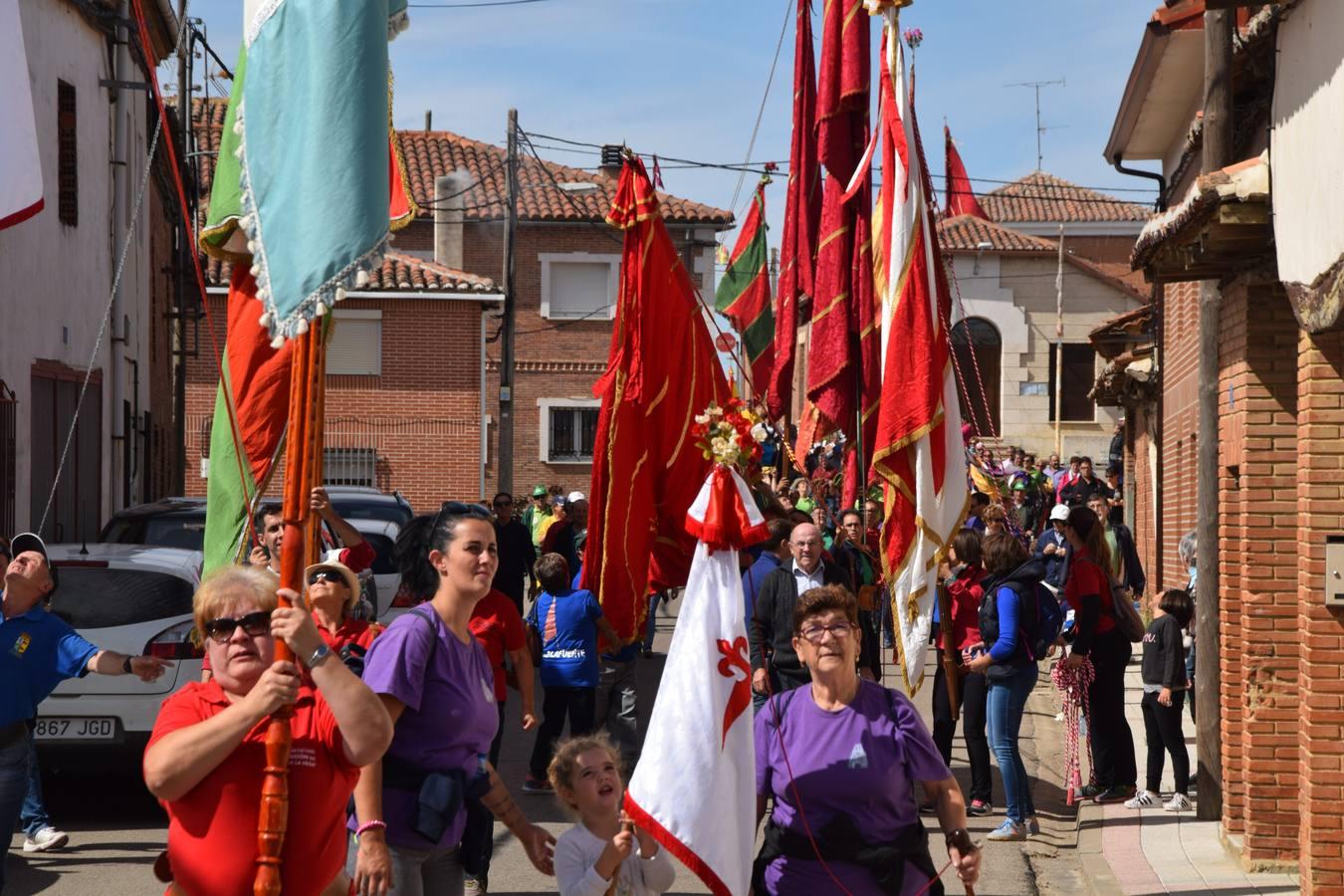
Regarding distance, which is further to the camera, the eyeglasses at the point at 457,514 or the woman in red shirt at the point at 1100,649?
the woman in red shirt at the point at 1100,649

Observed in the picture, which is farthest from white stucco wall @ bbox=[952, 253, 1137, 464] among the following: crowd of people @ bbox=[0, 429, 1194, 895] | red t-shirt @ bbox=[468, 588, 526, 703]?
red t-shirt @ bbox=[468, 588, 526, 703]

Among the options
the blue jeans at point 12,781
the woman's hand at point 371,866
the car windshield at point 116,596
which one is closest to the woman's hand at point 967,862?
the woman's hand at point 371,866

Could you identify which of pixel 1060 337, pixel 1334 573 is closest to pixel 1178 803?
pixel 1334 573

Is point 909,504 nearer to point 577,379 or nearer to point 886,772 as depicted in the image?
point 886,772

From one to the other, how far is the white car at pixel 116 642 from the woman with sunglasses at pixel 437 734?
507 cm

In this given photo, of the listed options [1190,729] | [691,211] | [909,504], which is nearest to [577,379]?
[691,211]

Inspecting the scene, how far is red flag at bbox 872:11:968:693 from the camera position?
358 inches

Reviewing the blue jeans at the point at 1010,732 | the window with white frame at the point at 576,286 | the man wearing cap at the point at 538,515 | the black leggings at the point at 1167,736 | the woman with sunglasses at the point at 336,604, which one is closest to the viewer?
A: the woman with sunglasses at the point at 336,604

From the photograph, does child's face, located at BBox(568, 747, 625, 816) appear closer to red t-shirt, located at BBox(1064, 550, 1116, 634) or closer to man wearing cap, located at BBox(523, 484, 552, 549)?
red t-shirt, located at BBox(1064, 550, 1116, 634)

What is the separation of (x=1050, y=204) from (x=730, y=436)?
56.0 m

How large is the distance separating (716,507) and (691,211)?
38.2 metres

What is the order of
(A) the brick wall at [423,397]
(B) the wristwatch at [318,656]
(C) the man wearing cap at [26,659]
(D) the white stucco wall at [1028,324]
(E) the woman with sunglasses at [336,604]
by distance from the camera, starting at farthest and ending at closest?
(D) the white stucco wall at [1028,324] < (A) the brick wall at [423,397] < (C) the man wearing cap at [26,659] < (E) the woman with sunglasses at [336,604] < (B) the wristwatch at [318,656]

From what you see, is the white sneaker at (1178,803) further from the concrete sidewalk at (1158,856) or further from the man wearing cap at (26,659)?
the man wearing cap at (26,659)

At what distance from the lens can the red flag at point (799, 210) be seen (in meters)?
11.2
